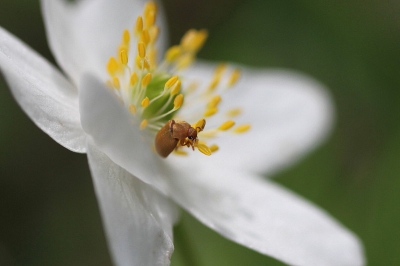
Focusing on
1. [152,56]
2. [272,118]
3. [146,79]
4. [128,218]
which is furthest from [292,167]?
[128,218]

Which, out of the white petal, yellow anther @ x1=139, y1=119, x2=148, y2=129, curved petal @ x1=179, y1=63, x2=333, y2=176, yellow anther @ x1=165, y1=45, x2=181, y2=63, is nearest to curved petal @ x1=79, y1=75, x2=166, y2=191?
the white petal

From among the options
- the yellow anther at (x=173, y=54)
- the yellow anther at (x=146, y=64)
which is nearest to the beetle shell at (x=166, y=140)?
the yellow anther at (x=146, y=64)

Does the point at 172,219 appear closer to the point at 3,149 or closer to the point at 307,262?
the point at 307,262

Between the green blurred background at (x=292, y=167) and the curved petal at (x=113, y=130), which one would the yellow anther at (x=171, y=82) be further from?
the green blurred background at (x=292, y=167)

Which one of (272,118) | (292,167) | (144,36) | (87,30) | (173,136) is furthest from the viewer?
(292,167)

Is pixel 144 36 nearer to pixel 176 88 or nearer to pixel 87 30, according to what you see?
pixel 176 88

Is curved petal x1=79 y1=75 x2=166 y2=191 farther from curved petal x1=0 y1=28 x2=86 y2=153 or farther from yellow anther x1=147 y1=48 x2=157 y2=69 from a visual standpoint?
yellow anther x1=147 y1=48 x2=157 y2=69
